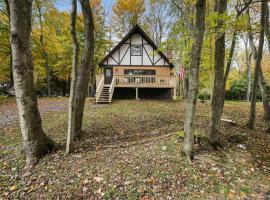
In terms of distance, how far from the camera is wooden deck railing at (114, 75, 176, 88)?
15.9 metres

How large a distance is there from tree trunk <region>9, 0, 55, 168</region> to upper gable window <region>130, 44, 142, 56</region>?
576 inches

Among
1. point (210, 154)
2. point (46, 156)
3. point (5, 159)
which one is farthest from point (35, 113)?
point (210, 154)

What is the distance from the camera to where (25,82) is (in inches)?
161

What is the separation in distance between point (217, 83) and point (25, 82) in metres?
4.37

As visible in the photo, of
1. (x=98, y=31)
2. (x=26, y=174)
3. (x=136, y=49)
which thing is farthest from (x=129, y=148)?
(x=98, y=31)

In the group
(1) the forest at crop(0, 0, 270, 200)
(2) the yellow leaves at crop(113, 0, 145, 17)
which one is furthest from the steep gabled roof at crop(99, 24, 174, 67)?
(1) the forest at crop(0, 0, 270, 200)

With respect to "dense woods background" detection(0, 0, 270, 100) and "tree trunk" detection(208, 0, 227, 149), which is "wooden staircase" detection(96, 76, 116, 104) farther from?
"tree trunk" detection(208, 0, 227, 149)

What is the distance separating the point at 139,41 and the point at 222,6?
14128mm

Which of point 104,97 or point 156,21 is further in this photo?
point 156,21

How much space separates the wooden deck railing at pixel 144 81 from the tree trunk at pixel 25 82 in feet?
38.1

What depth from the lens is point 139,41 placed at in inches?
→ 725

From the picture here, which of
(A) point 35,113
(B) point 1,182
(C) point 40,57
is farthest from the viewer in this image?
(C) point 40,57

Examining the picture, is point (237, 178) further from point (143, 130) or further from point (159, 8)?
point (159, 8)

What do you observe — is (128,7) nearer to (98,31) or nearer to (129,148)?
(98,31)
